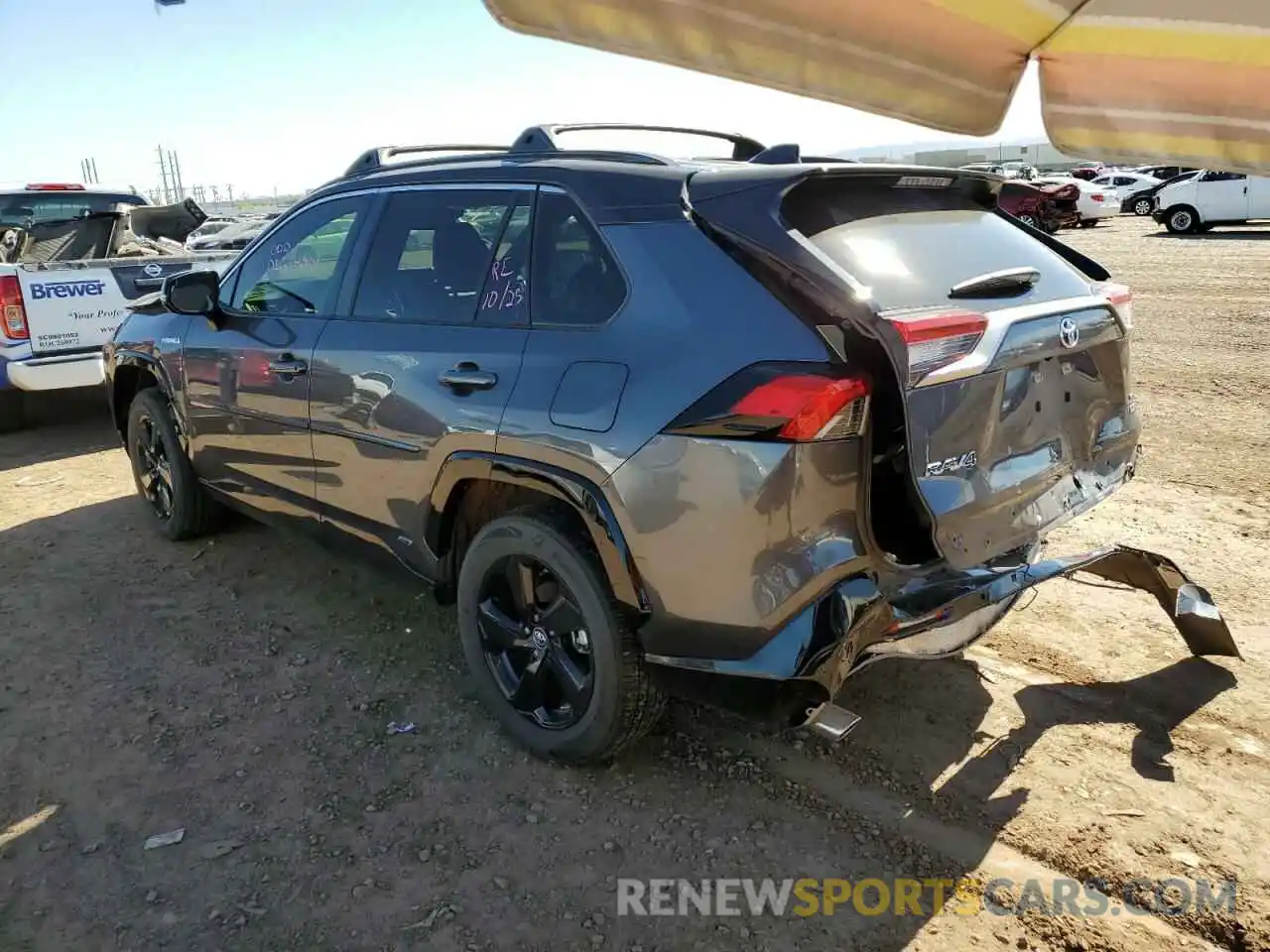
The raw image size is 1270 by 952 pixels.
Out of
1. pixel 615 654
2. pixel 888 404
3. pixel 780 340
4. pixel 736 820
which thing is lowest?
pixel 736 820

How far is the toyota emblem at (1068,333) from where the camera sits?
9.25 ft

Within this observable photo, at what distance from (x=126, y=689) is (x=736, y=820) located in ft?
8.11

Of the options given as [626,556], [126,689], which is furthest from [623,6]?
[126,689]

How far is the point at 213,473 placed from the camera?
4.77 metres

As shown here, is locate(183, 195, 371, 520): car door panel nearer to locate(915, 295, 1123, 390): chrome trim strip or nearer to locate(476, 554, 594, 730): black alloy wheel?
locate(476, 554, 594, 730): black alloy wheel

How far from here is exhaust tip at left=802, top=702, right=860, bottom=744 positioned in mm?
2609

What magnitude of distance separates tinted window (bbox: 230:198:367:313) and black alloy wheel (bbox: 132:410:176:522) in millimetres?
1254

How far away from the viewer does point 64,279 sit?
285 inches

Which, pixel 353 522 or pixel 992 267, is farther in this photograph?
pixel 353 522

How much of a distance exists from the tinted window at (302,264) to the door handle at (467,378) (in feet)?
3.07

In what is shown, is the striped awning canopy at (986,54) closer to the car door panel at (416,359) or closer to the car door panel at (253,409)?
the car door panel at (416,359)

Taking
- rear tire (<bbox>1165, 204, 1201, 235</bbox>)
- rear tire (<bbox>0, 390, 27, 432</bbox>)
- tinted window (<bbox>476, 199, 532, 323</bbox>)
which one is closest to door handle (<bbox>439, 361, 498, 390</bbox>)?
tinted window (<bbox>476, 199, 532, 323</bbox>)

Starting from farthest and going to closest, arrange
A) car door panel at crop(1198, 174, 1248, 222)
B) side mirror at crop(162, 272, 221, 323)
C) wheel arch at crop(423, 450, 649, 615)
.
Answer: car door panel at crop(1198, 174, 1248, 222), side mirror at crop(162, 272, 221, 323), wheel arch at crop(423, 450, 649, 615)

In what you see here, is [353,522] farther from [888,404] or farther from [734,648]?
[888,404]
